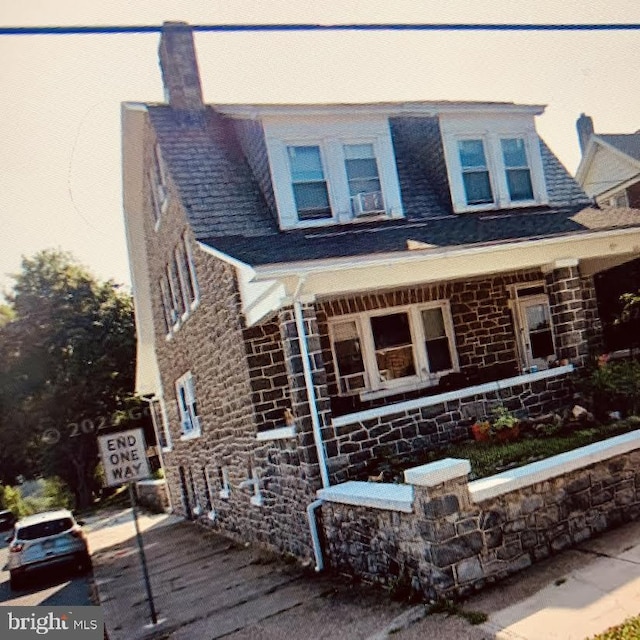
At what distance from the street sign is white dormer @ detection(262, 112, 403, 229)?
4.51 metres

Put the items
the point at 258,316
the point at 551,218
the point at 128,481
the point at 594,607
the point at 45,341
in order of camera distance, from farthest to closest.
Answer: the point at 45,341
the point at 551,218
the point at 258,316
the point at 128,481
the point at 594,607

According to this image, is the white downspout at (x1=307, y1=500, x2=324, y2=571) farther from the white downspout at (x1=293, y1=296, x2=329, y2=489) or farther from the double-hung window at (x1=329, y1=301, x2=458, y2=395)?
the double-hung window at (x1=329, y1=301, x2=458, y2=395)

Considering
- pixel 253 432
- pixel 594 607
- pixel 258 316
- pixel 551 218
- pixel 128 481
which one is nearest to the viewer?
pixel 594 607

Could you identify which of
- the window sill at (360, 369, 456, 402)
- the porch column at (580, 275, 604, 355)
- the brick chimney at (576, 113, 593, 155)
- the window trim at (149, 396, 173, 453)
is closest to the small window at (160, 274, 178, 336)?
the window trim at (149, 396, 173, 453)

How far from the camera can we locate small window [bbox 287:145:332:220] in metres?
11.1

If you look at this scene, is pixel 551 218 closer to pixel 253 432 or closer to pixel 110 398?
pixel 253 432

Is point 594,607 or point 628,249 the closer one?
point 594,607

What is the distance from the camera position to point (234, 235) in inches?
423

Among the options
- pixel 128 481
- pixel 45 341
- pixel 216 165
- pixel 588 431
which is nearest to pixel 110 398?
pixel 45 341

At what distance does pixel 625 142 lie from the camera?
82.6 ft

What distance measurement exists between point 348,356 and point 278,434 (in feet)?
9.02

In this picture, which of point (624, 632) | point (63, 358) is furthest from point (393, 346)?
point (63, 358)

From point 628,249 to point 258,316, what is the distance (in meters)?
6.43

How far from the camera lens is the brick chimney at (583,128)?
1124 inches
